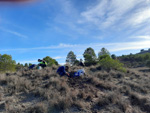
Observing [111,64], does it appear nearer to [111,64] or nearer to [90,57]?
[111,64]

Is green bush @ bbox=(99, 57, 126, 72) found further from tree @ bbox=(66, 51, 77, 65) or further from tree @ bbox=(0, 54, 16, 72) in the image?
tree @ bbox=(66, 51, 77, 65)

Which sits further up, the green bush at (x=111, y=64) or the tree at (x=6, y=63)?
the tree at (x=6, y=63)

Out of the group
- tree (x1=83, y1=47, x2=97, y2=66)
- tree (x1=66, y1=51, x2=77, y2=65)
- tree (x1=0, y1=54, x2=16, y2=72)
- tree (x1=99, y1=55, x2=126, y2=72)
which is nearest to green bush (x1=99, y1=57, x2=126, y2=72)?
tree (x1=99, y1=55, x2=126, y2=72)

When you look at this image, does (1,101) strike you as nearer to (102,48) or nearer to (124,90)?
(124,90)

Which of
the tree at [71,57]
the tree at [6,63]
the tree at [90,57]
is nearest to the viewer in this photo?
the tree at [6,63]

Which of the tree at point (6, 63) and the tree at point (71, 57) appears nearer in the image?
the tree at point (6, 63)

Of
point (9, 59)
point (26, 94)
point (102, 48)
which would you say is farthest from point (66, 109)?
point (102, 48)

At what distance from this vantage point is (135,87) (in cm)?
710

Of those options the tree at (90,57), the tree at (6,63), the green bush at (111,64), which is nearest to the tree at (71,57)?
the tree at (90,57)

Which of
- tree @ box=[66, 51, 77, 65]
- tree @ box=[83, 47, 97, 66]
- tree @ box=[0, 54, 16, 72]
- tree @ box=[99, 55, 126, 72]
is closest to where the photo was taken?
tree @ box=[99, 55, 126, 72]

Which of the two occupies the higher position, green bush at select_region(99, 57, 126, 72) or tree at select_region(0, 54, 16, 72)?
tree at select_region(0, 54, 16, 72)

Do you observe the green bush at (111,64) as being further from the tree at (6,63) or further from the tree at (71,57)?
the tree at (71,57)

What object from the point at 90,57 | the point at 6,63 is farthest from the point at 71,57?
the point at 6,63

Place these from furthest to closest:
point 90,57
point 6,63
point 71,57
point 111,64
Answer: point 71,57
point 90,57
point 6,63
point 111,64
